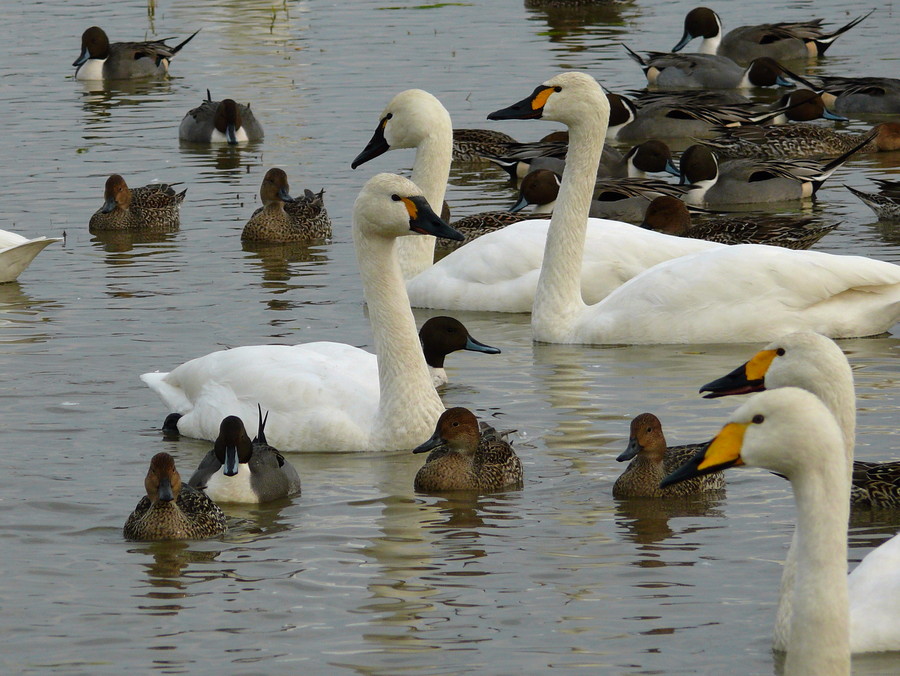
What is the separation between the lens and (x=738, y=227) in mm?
14008

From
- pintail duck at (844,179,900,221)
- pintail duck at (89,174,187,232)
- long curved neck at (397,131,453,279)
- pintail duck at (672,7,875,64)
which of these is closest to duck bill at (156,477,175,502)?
long curved neck at (397,131,453,279)

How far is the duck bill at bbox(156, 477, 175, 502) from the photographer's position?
25.4 ft

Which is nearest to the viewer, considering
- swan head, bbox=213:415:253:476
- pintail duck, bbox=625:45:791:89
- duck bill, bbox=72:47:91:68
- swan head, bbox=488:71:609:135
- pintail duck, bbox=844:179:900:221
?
swan head, bbox=213:415:253:476

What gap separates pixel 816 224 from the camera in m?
14.6

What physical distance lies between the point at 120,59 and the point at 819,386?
1949 cm

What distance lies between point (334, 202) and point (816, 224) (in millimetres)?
4570

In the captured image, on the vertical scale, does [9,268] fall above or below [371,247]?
below

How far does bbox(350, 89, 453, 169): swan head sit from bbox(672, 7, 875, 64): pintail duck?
40.3 ft

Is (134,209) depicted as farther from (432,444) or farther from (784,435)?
(784,435)

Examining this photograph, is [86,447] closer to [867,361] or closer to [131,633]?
[131,633]

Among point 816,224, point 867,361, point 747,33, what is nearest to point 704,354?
point 867,361

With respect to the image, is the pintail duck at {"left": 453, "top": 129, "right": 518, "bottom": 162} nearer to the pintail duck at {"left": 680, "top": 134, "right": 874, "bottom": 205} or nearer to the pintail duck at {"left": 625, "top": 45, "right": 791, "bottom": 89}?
the pintail duck at {"left": 680, "top": 134, "right": 874, "bottom": 205}

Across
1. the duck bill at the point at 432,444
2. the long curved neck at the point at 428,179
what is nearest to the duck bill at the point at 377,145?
the long curved neck at the point at 428,179

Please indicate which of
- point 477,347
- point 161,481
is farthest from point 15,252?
point 161,481
